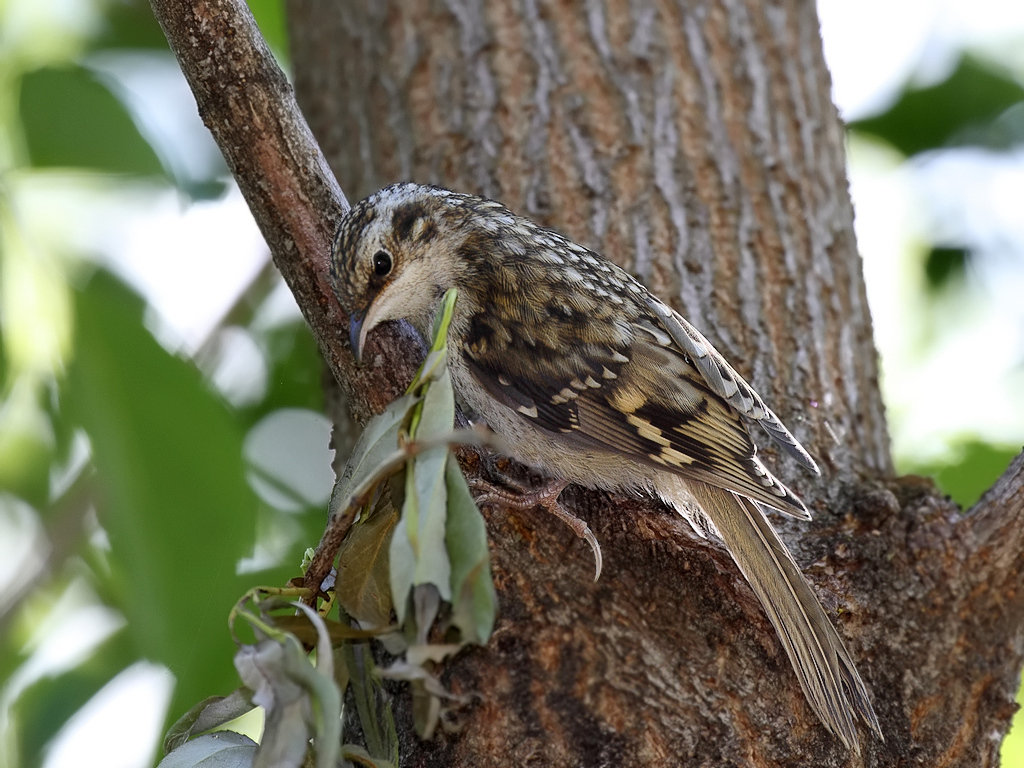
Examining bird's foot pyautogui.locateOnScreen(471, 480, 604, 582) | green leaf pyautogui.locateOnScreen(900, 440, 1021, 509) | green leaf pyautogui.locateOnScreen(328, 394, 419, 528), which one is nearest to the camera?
green leaf pyautogui.locateOnScreen(328, 394, 419, 528)

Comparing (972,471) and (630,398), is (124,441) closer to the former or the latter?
(630,398)

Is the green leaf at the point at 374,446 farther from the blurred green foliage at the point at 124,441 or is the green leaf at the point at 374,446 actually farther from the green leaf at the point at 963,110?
the green leaf at the point at 963,110

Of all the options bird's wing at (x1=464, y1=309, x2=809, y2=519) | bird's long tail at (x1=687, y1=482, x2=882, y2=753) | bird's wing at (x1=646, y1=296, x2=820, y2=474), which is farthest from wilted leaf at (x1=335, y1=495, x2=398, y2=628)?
bird's wing at (x1=646, y1=296, x2=820, y2=474)

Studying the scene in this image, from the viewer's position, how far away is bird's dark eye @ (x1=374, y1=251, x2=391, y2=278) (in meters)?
2.61

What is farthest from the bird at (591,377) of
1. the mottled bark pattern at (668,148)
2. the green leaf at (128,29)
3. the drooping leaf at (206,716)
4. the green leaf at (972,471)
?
the green leaf at (128,29)

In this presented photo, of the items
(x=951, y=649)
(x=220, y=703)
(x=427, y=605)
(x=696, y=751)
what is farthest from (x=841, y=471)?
(x=220, y=703)

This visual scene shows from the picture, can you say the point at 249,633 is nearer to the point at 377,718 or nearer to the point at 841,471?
the point at 377,718

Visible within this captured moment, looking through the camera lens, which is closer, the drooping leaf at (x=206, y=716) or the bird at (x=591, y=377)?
the drooping leaf at (x=206, y=716)

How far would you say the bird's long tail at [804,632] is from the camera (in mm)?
2098

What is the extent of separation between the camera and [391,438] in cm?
193

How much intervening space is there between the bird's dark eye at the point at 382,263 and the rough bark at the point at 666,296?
0.79ft

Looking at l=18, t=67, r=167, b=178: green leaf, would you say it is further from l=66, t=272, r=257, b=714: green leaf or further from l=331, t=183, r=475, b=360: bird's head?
l=331, t=183, r=475, b=360: bird's head

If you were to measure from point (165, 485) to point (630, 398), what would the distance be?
1002mm

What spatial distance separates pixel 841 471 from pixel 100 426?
1658 mm
